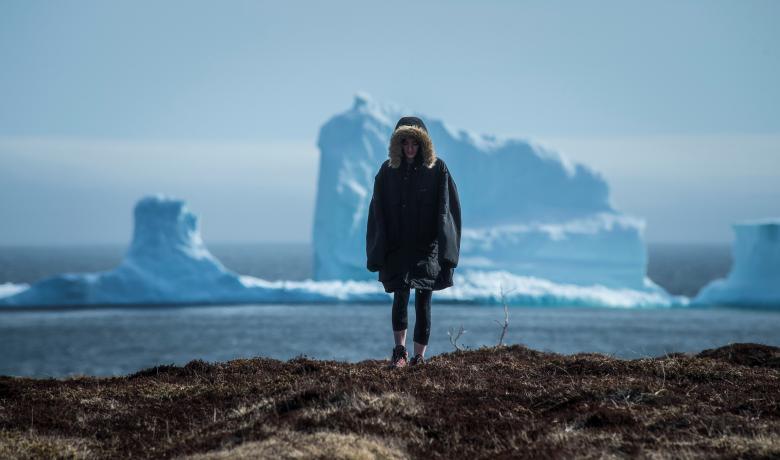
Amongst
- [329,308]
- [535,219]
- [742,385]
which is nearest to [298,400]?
[742,385]

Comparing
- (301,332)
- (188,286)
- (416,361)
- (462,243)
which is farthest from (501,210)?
Result: (416,361)

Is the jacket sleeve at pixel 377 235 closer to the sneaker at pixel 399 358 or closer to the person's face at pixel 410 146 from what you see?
the person's face at pixel 410 146

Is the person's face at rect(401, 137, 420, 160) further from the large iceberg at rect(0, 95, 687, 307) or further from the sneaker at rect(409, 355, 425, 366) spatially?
the large iceberg at rect(0, 95, 687, 307)

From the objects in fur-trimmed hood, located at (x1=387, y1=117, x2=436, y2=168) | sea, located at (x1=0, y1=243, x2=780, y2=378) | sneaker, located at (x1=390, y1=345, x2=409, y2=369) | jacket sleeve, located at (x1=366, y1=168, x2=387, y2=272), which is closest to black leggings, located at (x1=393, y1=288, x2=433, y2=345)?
sneaker, located at (x1=390, y1=345, x2=409, y2=369)

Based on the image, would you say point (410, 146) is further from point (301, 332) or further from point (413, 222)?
point (301, 332)

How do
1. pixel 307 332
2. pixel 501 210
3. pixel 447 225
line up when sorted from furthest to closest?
pixel 501 210
pixel 307 332
pixel 447 225

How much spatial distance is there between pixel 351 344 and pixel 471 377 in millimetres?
28462

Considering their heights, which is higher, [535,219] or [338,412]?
[535,219]

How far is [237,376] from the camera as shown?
723 cm

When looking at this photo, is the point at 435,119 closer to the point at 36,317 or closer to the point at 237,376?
the point at 36,317

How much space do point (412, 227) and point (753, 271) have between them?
39.0 meters

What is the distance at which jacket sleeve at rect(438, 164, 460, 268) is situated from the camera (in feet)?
23.3

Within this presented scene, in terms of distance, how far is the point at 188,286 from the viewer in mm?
43719

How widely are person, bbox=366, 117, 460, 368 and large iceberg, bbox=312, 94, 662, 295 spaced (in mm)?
34156
